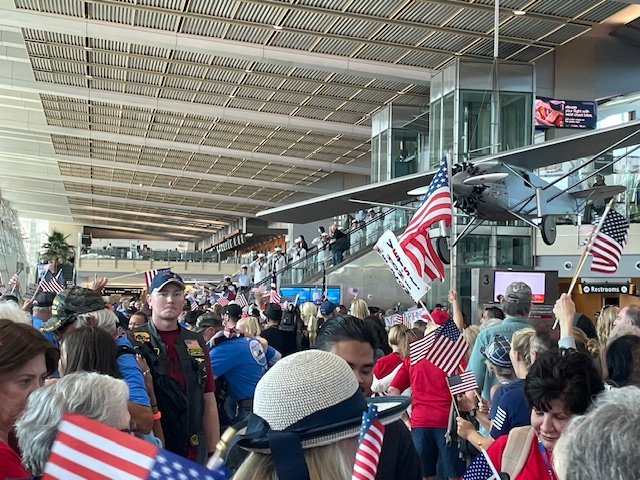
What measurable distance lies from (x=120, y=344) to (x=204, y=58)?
62.6 ft

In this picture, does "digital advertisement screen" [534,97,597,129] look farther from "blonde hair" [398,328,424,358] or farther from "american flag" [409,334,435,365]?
"american flag" [409,334,435,365]

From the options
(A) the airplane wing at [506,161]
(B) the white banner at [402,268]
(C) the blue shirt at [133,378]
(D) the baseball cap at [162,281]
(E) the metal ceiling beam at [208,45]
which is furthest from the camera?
(E) the metal ceiling beam at [208,45]

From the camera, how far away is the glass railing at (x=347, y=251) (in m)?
26.1

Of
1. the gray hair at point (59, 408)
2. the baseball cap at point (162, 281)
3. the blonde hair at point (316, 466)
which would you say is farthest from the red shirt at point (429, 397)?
the blonde hair at point (316, 466)

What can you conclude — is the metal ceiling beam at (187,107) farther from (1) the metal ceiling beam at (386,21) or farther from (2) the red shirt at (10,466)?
(2) the red shirt at (10,466)

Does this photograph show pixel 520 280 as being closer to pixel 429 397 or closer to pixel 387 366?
pixel 387 366

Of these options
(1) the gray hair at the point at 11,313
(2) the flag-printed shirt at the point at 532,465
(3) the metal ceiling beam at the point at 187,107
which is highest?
(3) the metal ceiling beam at the point at 187,107

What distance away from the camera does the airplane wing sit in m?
14.5

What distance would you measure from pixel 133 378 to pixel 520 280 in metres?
12.7

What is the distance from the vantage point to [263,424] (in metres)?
1.72

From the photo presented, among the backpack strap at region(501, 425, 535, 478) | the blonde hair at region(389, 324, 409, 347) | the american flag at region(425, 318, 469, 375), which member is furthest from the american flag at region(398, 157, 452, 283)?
the backpack strap at region(501, 425, 535, 478)

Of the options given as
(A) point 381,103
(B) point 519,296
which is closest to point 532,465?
(B) point 519,296

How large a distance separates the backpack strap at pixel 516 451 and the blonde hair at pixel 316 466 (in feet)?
4.21

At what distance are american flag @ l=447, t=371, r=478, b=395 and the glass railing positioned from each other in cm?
2026
